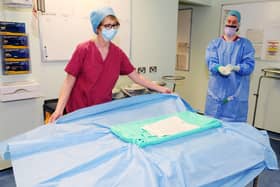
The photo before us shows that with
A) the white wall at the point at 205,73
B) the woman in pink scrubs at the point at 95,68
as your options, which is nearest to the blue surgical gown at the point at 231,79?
the woman in pink scrubs at the point at 95,68

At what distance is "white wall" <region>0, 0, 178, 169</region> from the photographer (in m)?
2.15

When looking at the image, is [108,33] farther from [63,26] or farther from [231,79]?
[231,79]

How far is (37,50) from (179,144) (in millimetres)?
1588

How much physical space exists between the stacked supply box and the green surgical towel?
1209 mm

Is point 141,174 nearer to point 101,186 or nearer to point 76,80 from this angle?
point 101,186

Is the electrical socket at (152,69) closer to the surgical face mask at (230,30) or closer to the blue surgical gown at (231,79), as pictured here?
the blue surgical gown at (231,79)

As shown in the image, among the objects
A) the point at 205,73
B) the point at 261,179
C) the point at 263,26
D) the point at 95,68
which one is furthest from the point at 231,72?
the point at 205,73

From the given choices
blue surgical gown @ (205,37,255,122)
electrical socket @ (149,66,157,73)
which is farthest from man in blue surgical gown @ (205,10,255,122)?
electrical socket @ (149,66,157,73)

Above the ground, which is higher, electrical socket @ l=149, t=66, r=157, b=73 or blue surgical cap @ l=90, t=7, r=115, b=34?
blue surgical cap @ l=90, t=7, r=115, b=34

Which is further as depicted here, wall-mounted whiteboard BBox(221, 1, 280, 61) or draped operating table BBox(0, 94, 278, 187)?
wall-mounted whiteboard BBox(221, 1, 280, 61)

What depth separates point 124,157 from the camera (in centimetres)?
108

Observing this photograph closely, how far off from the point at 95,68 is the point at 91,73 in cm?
4

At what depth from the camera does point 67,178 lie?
932mm

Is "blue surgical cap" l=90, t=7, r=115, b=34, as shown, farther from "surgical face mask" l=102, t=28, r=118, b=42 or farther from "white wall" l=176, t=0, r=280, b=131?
"white wall" l=176, t=0, r=280, b=131
